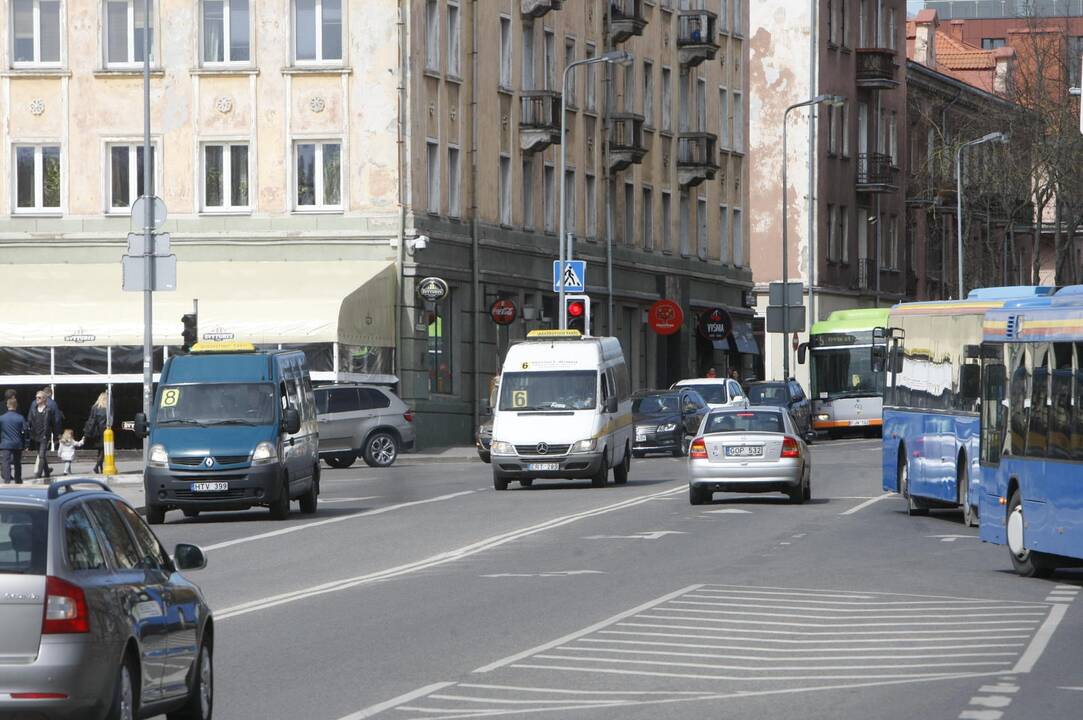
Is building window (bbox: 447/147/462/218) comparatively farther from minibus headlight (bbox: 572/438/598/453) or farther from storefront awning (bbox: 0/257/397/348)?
minibus headlight (bbox: 572/438/598/453)

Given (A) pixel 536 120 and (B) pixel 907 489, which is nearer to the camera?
(B) pixel 907 489

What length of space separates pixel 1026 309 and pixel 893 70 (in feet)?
228

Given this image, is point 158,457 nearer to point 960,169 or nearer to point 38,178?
point 38,178

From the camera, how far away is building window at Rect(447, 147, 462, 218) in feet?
183

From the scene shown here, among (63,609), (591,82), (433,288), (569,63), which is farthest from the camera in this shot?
(591,82)

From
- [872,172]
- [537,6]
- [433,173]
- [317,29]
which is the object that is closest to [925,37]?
[872,172]

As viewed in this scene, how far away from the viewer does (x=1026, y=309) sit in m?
22.6

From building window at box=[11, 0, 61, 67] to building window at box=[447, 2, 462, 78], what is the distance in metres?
9.03

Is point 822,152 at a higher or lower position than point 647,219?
higher

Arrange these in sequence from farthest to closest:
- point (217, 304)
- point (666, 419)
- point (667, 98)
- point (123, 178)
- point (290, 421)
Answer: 1. point (667, 98)
2. point (123, 178)
3. point (666, 419)
4. point (217, 304)
5. point (290, 421)

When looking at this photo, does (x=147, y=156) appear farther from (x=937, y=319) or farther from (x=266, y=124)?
(x=937, y=319)

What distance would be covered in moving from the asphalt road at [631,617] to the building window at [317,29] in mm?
23016

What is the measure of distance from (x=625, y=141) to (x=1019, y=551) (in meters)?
45.6

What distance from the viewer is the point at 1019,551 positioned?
2206 centimetres
